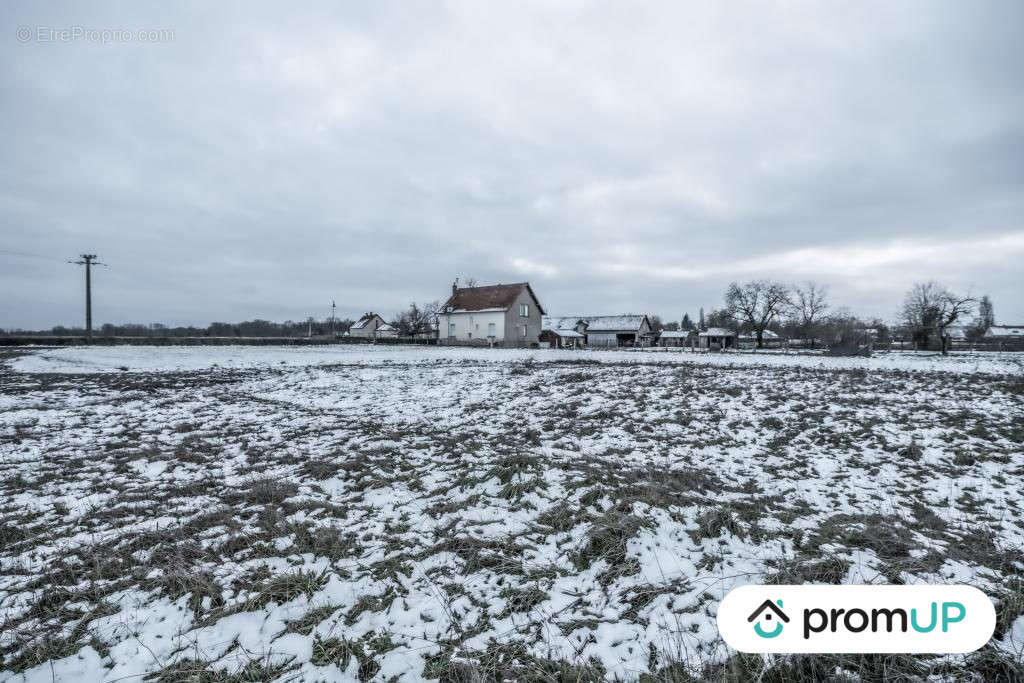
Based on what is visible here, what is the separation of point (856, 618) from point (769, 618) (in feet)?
2.11

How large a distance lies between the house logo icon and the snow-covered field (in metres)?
0.18

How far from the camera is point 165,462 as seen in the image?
23.7 feet

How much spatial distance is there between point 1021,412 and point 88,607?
1610 centimetres

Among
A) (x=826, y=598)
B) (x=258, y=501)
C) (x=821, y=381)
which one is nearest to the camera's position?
(x=826, y=598)

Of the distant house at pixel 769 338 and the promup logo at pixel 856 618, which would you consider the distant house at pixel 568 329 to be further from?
the promup logo at pixel 856 618

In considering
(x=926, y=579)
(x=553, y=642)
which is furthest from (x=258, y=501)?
(x=926, y=579)

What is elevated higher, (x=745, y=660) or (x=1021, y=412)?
(x=1021, y=412)

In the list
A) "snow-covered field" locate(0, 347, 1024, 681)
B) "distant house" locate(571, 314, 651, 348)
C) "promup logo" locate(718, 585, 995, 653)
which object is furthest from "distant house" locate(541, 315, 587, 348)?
"promup logo" locate(718, 585, 995, 653)

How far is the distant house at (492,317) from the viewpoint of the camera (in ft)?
183

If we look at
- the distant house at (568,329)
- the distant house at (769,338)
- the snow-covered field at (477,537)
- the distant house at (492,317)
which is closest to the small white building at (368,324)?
the distant house at (568,329)

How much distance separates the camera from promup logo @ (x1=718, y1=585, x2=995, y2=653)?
3.00 m

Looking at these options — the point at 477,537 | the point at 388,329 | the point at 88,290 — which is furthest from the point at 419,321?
the point at 477,537

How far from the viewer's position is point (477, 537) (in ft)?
15.4

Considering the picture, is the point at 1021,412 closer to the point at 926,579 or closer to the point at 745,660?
the point at 926,579
